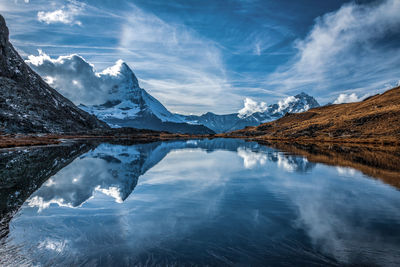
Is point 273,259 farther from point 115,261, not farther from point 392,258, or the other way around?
Answer: point 115,261

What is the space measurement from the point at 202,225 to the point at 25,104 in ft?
519

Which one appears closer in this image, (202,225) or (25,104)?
(202,225)

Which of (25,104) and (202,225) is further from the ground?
(25,104)

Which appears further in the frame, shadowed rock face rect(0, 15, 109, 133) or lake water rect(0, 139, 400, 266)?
shadowed rock face rect(0, 15, 109, 133)

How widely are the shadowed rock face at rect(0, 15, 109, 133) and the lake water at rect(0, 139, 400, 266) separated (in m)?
112

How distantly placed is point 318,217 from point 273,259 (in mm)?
6240

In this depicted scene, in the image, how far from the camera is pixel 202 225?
476 inches

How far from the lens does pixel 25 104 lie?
13212 cm

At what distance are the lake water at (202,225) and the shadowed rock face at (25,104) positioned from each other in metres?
112

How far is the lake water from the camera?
347 inches

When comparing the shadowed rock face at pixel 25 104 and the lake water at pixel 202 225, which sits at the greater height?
the shadowed rock face at pixel 25 104

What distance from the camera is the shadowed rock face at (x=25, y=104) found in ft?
375

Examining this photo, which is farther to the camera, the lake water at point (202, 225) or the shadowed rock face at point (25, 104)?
the shadowed rock face at point (25, 104)

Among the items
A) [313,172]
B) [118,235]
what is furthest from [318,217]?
[313,172]
